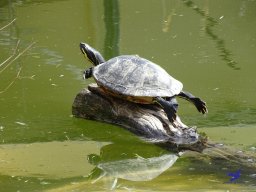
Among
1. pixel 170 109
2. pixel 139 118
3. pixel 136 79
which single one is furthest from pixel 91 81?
pixel 170 109

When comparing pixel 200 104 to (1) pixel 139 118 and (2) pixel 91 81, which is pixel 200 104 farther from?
(2) pixel 91 81

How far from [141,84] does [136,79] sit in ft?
0.25

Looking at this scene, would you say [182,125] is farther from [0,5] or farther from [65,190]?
[0,5]

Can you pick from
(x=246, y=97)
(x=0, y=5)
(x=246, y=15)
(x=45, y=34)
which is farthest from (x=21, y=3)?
(x=246, y=97)

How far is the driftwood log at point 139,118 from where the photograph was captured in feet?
18.1

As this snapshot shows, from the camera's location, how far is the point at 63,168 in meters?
5.09

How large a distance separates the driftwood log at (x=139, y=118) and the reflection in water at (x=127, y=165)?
0.20m

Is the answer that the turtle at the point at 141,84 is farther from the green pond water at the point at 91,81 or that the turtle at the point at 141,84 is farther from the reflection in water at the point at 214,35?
the reflection in water at the point at 214,35

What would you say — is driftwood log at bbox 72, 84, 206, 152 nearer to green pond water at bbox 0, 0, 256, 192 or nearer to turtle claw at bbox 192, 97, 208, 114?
green pond water at bbox 0, 0, 256, 192

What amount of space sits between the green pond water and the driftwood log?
100 millimetres

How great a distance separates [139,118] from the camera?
5.84 m

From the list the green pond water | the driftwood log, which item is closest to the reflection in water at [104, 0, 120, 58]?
the green pond water

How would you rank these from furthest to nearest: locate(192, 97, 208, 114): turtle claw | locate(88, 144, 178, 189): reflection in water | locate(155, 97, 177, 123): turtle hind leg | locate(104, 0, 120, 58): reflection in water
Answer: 1. locate(104, 0, 120, 58): reflection in water
2. locate(192, 97, 208, 114): turtle claw
3. locate(155, 97, 177, 123): turtle hind leg
4. locate(88, 144, 178, 189): reflection in water

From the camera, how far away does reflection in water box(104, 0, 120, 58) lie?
8.84 metres
